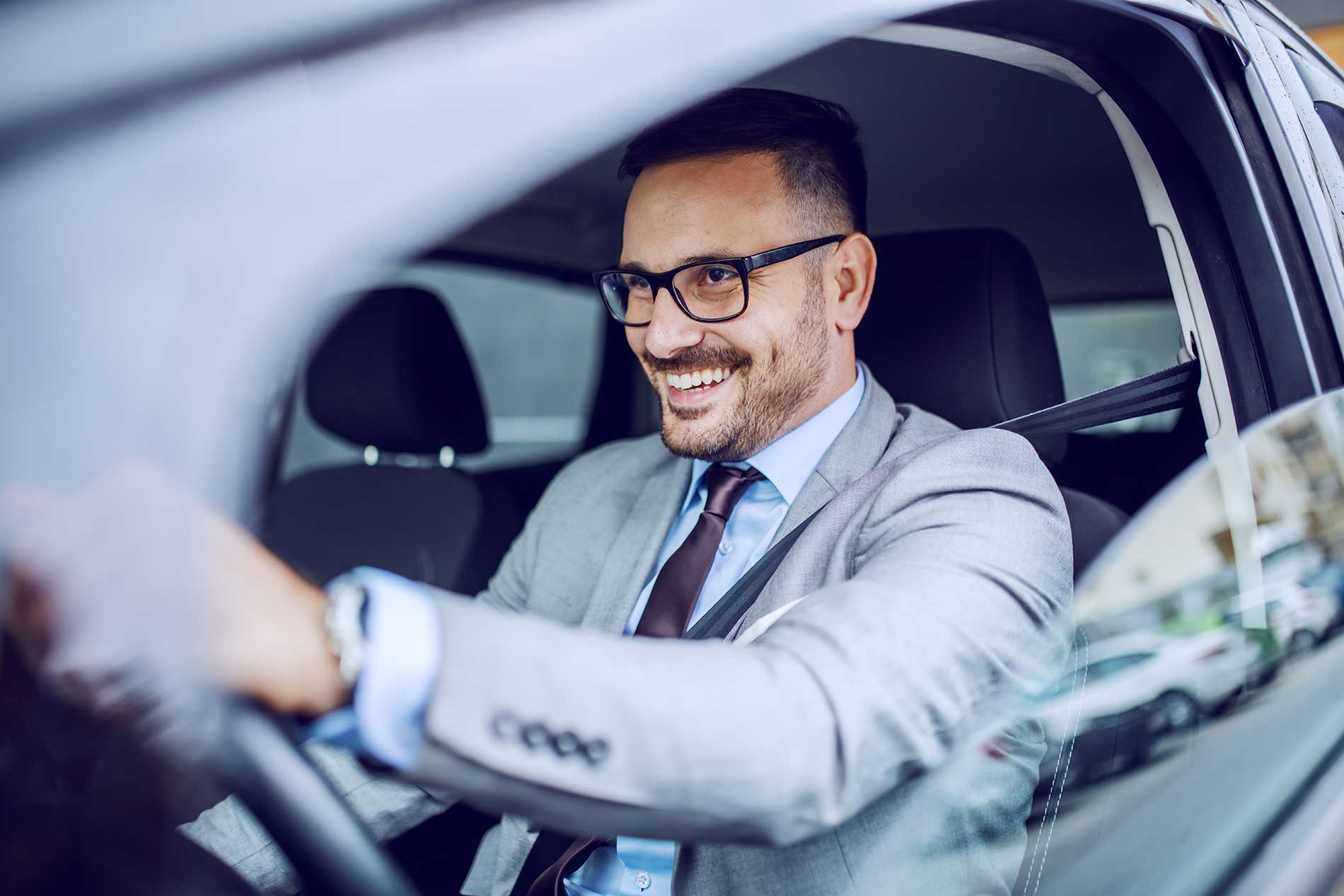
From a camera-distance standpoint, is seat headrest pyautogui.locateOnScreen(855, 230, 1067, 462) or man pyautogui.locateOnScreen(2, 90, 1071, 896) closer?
man pyautogui.locateOnScreen(2, 90, 1071, 896)

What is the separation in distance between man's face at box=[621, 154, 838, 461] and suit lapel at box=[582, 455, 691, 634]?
0.39ft

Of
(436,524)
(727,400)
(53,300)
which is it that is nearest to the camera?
(53,300)

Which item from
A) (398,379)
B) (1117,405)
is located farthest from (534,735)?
(398,379)

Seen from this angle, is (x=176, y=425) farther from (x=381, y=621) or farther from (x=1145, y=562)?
(x=1145, y=562)

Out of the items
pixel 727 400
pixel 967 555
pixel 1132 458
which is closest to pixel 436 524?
pixel 727 400

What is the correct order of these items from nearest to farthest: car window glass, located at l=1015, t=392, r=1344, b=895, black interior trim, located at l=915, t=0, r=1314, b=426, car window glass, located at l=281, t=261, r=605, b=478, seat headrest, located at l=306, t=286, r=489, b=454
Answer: car window glass, located at l=1015, t=392, r=1344, b=895 < black interior trim, located at l=915, t=0, r=1314, b=426 < seat headrest, located at l=306, t=286, r=489, b=454 < car window glass, located at l=281, t=261, r=605, b=478

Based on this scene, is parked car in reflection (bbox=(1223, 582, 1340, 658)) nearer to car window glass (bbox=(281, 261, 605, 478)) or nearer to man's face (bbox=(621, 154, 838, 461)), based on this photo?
man's face (bbox=(621, 154, 838, 461))

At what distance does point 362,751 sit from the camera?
0.63 meters

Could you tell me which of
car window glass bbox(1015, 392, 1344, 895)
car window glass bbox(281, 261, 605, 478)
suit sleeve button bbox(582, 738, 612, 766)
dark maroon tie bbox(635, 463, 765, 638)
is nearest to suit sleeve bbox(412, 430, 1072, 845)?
suit sleeve button bbox(582, 738, 612, 766)

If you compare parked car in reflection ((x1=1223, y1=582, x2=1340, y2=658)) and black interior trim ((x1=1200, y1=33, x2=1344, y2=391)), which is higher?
black interior trim ((x1=1200, y1=33, x2=1344, y2=391))

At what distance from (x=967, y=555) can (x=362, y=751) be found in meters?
0.59

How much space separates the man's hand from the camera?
52 centimetres

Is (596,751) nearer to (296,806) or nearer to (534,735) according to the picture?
(534,735)

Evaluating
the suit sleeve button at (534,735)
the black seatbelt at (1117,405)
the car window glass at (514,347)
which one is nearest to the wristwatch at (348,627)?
the suit sleeve button at (534,735)
